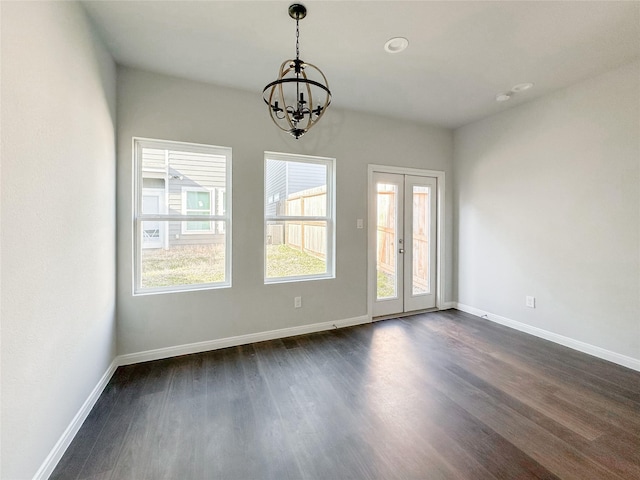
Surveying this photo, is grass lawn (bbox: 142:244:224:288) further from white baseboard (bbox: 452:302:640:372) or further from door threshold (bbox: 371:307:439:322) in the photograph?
white baseboard (bbox: 452:302:640:372)

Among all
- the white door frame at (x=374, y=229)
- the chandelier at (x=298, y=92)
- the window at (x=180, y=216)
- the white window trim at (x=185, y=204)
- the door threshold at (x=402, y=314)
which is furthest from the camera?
the door threshold at (x=402, y=314)

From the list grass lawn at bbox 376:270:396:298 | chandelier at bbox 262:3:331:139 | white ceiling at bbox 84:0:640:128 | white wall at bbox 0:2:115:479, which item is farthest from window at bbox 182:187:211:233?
grass lawn at bbox 376:270:396:298

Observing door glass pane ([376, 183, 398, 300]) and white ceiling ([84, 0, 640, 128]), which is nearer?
white ceiling ([84, 0, 640, 128])

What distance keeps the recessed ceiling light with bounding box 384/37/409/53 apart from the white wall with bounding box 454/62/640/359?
214 cm

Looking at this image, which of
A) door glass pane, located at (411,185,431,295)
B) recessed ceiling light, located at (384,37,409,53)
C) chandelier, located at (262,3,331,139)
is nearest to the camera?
chandelier, located at (262,3,331,139)

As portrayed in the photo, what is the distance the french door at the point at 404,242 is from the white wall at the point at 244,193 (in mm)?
287

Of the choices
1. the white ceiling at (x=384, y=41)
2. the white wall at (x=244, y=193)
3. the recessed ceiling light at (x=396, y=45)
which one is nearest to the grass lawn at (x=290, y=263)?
the white wall at (x=244, y=193)

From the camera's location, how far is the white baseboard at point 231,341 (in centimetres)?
274

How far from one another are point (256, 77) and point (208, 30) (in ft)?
2.26

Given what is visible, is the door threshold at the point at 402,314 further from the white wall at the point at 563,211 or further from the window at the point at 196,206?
the window at the point at 196,206

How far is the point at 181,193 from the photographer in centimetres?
294

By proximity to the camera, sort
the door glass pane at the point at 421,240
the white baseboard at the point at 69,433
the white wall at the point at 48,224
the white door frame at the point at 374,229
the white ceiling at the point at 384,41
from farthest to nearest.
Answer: the door glass pane at the point at 421,240, the white door frame at the point at 374,229, the white ceiling at the point at 384,41, the white baseboard at the point at 69,433, the white wall at the point at 48,224

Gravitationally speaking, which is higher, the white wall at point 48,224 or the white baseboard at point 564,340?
the white wall at point 48,224

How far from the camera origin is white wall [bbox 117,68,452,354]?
106 inches
